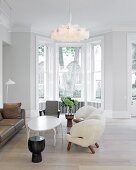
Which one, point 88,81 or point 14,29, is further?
point 88,81

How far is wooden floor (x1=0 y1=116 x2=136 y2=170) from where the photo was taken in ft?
13.4

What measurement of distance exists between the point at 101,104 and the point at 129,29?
9.90ft

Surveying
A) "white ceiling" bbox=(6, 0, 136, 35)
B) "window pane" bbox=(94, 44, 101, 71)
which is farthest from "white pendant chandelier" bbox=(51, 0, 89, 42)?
"window pane" bbox=(94, 44, 101, 71)

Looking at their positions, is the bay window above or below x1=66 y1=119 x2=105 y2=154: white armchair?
above

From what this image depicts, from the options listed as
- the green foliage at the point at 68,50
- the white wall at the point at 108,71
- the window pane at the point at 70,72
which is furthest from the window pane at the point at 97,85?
the green foliage at the point at 68,50

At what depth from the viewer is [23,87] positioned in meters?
9.20

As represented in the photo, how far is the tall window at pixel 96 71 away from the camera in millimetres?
9875

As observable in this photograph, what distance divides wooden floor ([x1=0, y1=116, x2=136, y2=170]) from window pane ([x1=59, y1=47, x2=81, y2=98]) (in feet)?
14.2

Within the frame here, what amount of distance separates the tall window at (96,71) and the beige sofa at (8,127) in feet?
13.3

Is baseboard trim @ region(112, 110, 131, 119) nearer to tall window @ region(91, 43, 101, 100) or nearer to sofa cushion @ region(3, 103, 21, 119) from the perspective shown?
tall window @ region(91, 43, 101, 100)

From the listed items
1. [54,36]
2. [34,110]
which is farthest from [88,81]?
[54,36]

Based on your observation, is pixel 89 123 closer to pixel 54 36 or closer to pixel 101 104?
pixel 54 36

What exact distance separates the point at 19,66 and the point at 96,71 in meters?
3.12

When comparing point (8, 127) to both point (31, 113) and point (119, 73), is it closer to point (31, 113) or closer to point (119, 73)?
point (31, 113)
